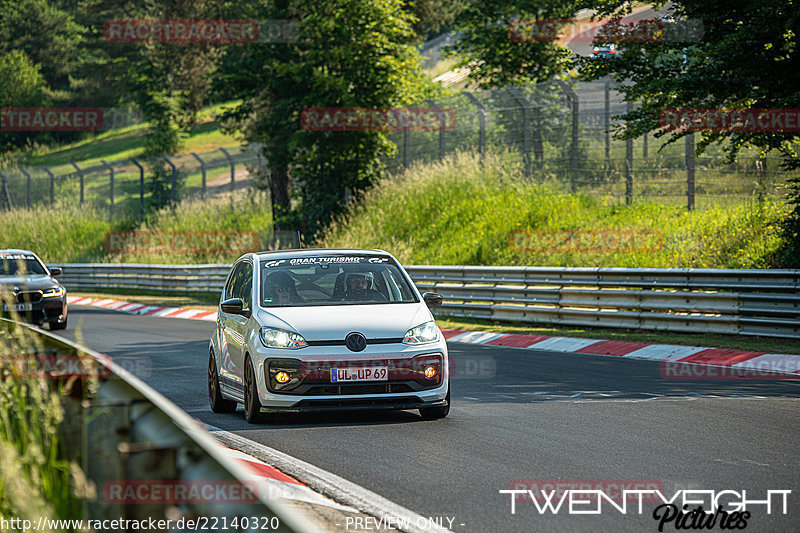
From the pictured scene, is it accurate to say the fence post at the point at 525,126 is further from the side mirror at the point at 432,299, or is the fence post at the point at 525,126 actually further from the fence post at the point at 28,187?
the fence post at the point at 28,187

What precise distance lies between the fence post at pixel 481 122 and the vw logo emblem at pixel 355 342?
2025 cm

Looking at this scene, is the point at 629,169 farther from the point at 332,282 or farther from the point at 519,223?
the point at 332,282

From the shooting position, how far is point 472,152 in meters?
29.5

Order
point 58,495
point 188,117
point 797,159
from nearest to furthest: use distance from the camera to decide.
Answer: point 58,495 → point 797,159 → point 188,117

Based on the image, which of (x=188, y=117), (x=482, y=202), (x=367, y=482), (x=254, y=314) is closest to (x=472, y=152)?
(x=482, y=202)

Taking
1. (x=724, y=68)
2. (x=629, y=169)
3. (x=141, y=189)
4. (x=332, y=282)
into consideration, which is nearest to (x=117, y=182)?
(x=141, y=189)

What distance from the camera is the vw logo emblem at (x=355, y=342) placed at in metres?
8.95

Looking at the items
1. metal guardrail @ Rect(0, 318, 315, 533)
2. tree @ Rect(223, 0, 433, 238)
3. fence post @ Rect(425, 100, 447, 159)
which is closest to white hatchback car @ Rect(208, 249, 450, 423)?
metal guardrail @ Rect(0, 318, 315, 533)

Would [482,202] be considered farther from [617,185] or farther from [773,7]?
[773,7]

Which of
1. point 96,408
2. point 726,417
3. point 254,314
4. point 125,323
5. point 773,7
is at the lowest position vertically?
point 125,323

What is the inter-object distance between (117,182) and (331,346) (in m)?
38.4

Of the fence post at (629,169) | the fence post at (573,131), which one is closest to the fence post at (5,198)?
the fence post at (573,131)

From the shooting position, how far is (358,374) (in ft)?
29.1

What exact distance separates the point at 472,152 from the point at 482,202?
92.4 inches
